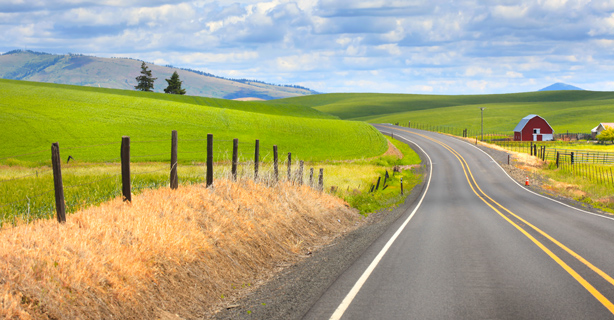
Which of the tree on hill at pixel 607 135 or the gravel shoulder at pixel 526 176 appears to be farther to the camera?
the tree on hill at pixel 607 135

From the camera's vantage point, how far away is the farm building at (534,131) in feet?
359

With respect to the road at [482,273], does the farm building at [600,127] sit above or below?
above

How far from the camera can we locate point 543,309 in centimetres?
679

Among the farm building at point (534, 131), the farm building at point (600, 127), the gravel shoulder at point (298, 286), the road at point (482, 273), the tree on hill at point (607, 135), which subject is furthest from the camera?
the farm building at point (534, 131)

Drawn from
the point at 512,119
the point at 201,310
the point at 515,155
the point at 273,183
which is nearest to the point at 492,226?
the point at 273,183

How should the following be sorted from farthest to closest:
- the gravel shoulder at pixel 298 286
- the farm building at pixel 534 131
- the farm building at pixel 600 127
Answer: the farm building at pixel 534 131 < the farm building at pixel 600 127 < the gravel shoulder at pixel 298 286

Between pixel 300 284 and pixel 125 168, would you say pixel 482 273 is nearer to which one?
pixel 300 284

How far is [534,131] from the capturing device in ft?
360

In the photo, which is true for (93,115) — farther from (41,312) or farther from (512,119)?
(512,119)

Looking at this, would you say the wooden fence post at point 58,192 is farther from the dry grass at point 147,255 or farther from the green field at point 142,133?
the green field at point 142,133

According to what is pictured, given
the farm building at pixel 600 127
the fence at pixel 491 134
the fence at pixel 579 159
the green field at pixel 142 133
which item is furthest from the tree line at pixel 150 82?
the farm building at pixel 600 127

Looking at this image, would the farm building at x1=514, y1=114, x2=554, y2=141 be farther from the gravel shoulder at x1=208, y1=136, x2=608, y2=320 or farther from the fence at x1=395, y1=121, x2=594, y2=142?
the gravel shoulder at x1=208, y1=136, x2=608, y2=320

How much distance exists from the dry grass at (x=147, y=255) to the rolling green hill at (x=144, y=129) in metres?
25.3

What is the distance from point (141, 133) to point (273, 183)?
38.4 meters
